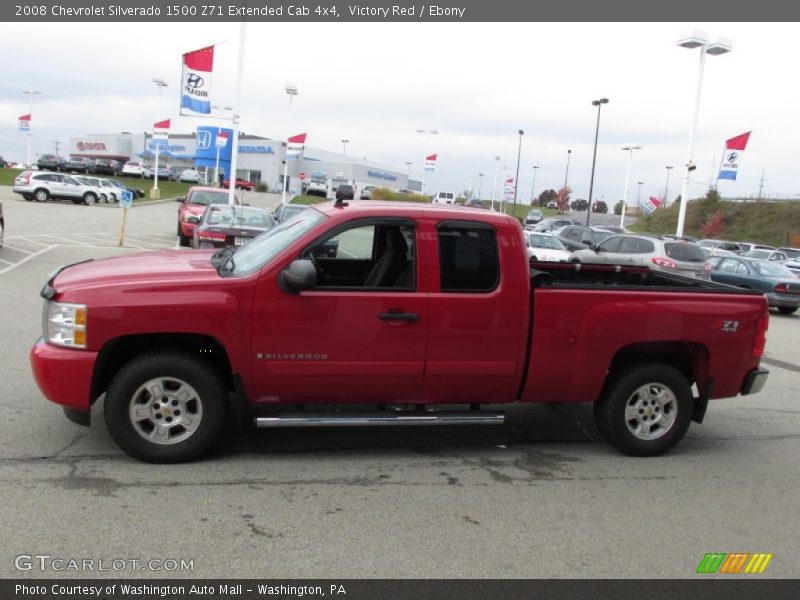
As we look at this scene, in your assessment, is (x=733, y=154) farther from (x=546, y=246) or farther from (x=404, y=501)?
(x=404, y=501)

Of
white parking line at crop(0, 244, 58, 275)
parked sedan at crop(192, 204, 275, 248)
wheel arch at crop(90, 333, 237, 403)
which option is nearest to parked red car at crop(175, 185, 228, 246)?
parked sedan at crop(192, 204, 275, 248)

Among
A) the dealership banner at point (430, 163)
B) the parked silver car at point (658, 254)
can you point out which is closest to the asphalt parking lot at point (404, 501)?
the parked silver car at point (658, 254)

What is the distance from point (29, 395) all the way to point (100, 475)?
205 cm

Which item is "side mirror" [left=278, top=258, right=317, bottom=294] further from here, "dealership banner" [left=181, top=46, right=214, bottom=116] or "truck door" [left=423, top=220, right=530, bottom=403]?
"dealership banner" [left=181, top=46, right=214, bottom=116]

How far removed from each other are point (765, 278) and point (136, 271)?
18.1 meters

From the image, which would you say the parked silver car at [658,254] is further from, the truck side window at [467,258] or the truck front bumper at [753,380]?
the truck side window at [467,258]

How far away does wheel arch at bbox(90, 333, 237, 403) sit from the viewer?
4875 millimetres

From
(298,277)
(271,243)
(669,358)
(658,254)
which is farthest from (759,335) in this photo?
(658,254)

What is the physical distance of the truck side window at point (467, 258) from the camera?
17.0 feet

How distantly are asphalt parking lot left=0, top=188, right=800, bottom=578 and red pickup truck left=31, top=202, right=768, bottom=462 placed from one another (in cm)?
36

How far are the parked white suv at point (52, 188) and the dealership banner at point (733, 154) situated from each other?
3336cm

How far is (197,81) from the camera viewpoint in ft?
70.9
